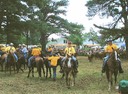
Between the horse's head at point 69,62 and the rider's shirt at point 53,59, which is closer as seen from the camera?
the horse's head at point 69,62

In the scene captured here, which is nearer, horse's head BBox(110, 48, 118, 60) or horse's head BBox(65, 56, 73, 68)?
horse's head BBox(110, 48, 118, 60)

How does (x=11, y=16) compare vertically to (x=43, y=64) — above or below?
above

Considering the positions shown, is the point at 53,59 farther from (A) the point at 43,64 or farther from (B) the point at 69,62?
(B) the point at 69,62

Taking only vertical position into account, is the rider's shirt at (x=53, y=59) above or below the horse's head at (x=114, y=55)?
below

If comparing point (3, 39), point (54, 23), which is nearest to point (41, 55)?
point (3, 39)

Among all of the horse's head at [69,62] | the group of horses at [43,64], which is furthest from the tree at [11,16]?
the horse's head at [69,62]

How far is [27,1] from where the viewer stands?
35500mm

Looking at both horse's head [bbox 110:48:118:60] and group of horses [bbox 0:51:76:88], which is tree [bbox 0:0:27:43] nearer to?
group of horses [bbox 0:51:76:88]

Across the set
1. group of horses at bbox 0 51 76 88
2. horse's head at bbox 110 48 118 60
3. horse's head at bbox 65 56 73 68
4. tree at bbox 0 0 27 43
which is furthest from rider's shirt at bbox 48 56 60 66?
tree at bbox 0 0 27 43

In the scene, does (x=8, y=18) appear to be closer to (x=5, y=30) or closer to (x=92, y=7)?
(x=5, y=30)

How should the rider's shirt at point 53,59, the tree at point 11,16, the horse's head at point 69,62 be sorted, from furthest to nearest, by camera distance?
the tree at point 11,16
the rider's shirt at point 53,59
the horse's head at point 69,62

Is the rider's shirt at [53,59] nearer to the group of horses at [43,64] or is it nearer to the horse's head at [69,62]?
the group of horses at [43,64]

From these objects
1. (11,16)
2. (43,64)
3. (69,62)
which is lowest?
(43,64)

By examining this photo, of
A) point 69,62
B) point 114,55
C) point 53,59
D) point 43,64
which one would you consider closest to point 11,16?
point 43,64
